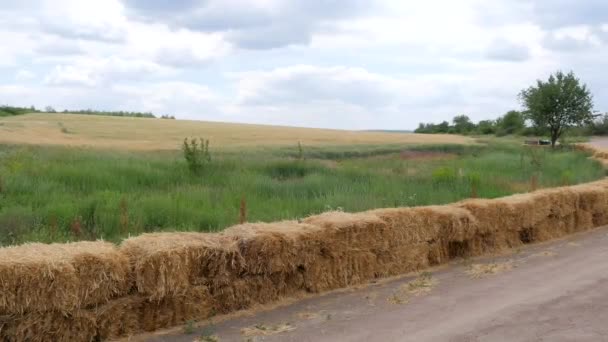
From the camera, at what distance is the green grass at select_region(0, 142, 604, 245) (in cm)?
1112

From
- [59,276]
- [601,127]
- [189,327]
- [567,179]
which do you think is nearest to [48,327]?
[59,276]

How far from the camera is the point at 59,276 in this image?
696cm

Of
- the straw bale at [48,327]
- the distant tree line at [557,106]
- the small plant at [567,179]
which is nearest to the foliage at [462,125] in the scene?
the distant tree line at [557,106]

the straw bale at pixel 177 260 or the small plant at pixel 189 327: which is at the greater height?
the straw bale at pixel 177 260

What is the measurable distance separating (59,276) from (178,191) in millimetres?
7625

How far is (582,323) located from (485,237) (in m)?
5.19

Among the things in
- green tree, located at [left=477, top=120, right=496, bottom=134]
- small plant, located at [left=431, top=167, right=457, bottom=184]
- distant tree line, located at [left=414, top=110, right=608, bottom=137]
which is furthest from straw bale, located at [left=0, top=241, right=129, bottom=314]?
green tree, located at [left=477, top=120, right=496, bottom=134]

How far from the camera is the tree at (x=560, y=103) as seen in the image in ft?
158

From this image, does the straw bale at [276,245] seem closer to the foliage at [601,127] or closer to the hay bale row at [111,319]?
the hay bale row at [111,319]

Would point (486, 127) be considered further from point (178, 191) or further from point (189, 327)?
point (189, 327)

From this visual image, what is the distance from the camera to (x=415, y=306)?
28.5 ft

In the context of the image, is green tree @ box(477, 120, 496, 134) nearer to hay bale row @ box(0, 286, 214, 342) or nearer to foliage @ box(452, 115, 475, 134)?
foliage @ box(452, 115, 475, 134)

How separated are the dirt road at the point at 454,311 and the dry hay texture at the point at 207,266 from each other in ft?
1.06

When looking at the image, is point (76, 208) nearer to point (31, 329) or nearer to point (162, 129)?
point (31, 329)
